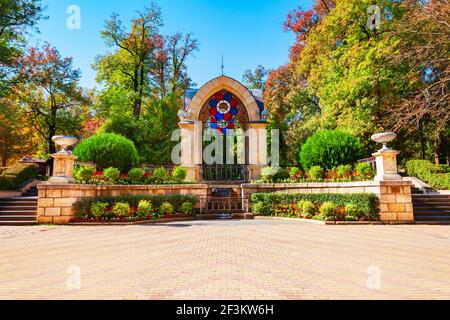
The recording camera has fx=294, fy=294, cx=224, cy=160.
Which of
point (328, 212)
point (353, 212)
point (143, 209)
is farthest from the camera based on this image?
point (143, 209)

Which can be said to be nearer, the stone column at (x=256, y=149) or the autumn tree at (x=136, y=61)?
the stone column at (x=256, y=149)

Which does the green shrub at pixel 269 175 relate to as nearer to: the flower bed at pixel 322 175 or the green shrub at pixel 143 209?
the flower bed at pixel 322 175

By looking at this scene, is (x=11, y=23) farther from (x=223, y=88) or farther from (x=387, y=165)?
(x=387, y=165)

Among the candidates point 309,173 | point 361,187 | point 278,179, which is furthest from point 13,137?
point 361,187

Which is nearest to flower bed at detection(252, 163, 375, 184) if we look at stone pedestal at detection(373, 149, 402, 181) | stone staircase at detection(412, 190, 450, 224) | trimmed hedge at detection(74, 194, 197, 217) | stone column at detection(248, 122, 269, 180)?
stone pedestal at detection(373, 149, 402, 181)

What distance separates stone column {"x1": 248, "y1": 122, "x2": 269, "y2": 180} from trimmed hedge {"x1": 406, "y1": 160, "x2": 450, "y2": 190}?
9.23m

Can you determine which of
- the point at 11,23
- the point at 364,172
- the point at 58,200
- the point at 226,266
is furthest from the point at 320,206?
the point at 11,23

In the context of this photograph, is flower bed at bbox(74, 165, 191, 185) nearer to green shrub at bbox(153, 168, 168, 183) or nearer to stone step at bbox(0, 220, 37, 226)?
green shrub at bbox(153, 168, 168, 183)

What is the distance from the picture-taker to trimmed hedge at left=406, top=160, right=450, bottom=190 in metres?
16.1

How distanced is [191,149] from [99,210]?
7642mm

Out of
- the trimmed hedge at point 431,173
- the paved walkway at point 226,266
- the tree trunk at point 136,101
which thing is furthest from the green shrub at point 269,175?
the tree trunk at point 136,101

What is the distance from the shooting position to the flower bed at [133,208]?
11914 mm

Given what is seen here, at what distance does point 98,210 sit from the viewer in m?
11.9

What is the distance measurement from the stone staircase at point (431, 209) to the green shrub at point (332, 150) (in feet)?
13.1
